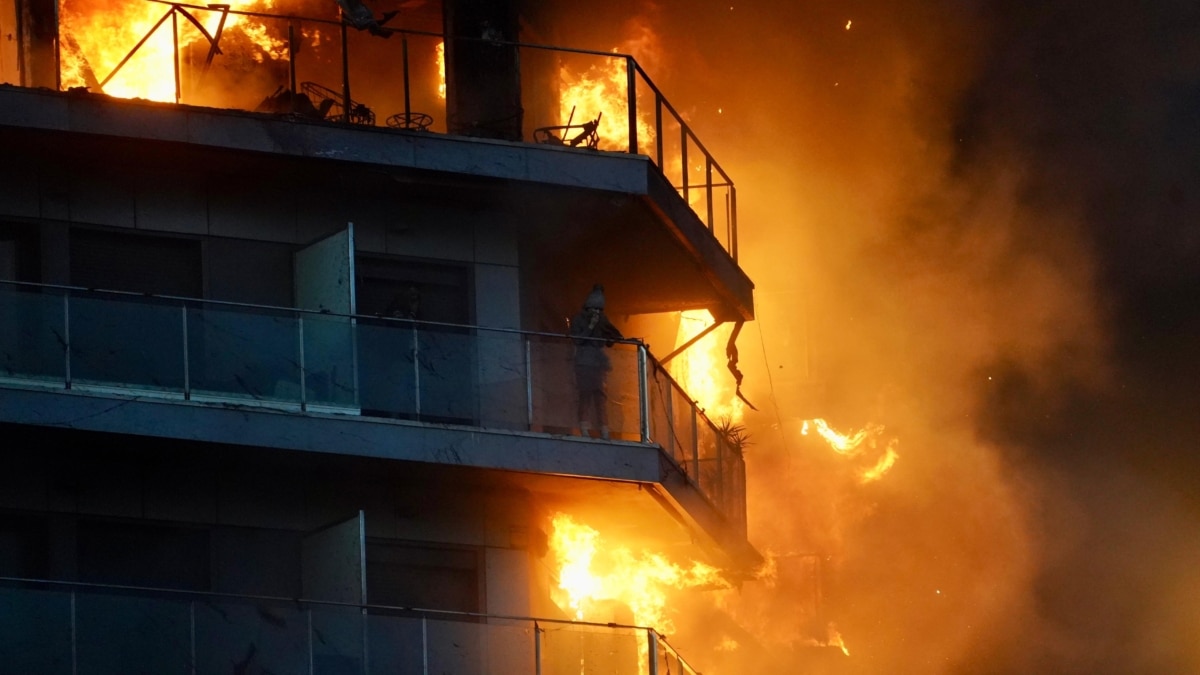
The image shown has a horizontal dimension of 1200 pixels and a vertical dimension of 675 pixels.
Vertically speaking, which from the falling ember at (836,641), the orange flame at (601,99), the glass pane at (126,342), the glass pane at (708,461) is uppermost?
the orange flame at (601,99)

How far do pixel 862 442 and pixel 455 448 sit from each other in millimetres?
22708

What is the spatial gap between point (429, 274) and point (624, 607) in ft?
30.3

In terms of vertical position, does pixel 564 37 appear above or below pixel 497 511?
above

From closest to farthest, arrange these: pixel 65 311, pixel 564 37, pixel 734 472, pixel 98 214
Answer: pixel 65 311
pixel 98 214
pixel 734 472
pixel 564 37

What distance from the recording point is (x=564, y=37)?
37.3 m

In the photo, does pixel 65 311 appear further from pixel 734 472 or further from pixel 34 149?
pixel 734 472

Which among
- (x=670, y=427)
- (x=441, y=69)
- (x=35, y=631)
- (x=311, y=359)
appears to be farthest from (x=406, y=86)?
(x=35, y=631)

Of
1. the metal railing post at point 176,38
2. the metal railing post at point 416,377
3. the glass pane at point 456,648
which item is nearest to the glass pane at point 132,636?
the glass pane at point 456,648

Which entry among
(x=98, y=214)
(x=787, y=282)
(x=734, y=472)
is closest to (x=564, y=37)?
(x=734, y=472)

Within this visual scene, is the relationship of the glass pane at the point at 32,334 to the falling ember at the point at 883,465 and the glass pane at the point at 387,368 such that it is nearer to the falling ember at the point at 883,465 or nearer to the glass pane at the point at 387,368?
the glass pane at the point at 387,368

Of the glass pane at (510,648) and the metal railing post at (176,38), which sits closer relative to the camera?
the glass pane at (510,648)

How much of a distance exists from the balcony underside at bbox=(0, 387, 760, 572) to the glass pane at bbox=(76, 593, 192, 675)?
2.25 meters

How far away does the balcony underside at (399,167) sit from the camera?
29266 mm

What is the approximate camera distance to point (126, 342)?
28125 millimetres
